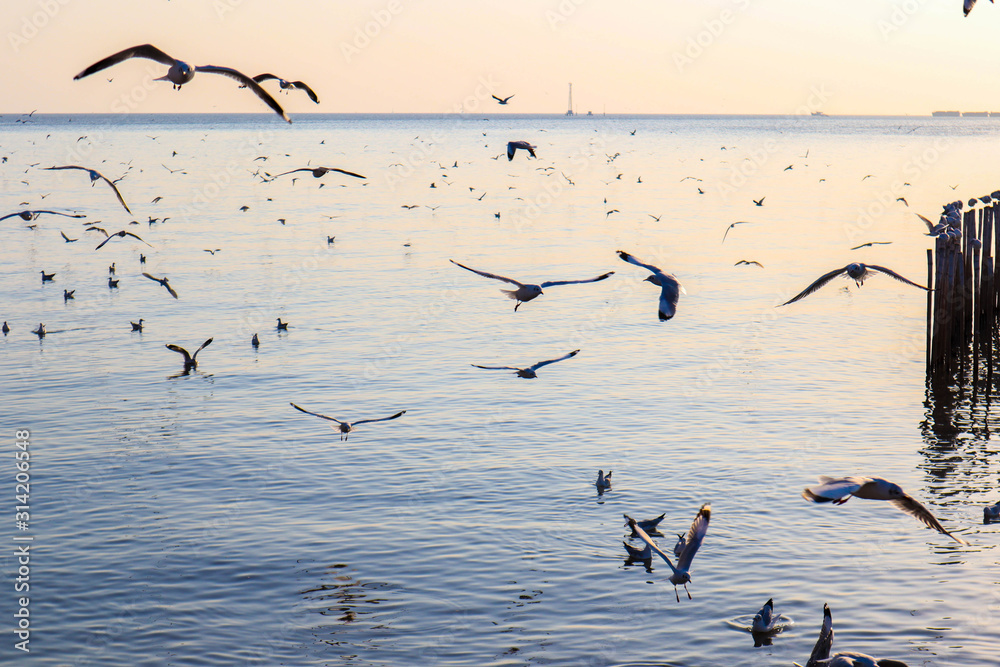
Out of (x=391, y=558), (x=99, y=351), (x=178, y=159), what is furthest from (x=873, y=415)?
(x=178, y=159)

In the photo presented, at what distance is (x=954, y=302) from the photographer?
3056 cm

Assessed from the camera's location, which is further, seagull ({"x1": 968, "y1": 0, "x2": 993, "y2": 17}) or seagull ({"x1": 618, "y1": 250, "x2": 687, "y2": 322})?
seagull ({"x1": 618, "y1": 250, "x2": 687, "y2": 322})

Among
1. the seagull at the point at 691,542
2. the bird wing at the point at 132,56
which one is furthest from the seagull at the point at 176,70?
the seagull at the point at 691,542

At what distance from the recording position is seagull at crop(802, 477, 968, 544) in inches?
405

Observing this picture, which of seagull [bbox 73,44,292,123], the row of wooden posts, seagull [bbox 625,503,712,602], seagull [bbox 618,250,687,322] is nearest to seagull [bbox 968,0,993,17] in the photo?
seagull [bbox 618,250,687,322]

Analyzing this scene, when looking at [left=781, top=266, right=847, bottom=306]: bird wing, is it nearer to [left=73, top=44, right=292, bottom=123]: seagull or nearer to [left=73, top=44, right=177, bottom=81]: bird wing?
[left=73, top=44, right=292, bottom=123]: seagull

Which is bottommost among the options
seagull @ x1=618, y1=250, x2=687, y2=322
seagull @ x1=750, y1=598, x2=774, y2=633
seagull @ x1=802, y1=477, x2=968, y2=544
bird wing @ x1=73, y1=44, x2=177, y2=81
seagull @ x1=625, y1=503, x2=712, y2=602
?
seagull @ x1=750, y1=598, x2=774, y2=633

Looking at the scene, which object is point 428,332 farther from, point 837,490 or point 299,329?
point 837,490

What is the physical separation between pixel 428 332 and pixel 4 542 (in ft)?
70.4

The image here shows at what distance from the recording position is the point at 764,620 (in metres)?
15.6

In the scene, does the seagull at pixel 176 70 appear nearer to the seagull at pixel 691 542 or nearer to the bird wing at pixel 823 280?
the seagull at pixel 691 542

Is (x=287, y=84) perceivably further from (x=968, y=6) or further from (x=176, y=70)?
(x=968, y=6)

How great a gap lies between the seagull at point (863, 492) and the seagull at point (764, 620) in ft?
14.2

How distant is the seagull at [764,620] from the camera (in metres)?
15.6
